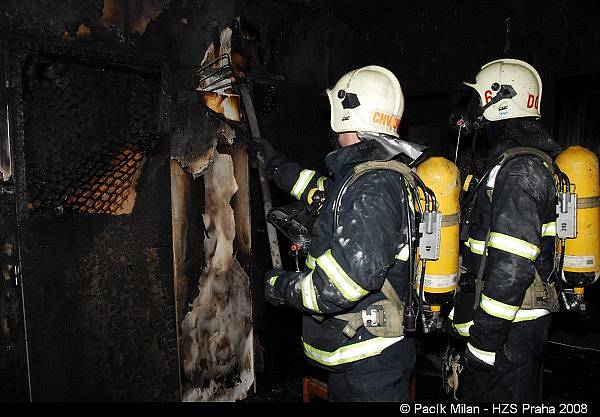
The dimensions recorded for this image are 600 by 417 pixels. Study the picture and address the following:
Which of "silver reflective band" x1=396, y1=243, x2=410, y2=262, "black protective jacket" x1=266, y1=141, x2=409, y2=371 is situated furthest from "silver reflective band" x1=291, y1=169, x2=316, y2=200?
"silver reflective band" x1=396, y1=243, x2=410, y2=262

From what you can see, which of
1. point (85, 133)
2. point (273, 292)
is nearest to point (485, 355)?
point (273, 292)

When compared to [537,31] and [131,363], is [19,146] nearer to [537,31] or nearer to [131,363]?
[131,363]

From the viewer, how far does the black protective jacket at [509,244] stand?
2.27 meters

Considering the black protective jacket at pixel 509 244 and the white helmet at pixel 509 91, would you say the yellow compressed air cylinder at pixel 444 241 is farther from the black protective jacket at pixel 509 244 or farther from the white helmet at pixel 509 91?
the white helmet at pixel 509 91

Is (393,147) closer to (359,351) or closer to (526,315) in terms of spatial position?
(359,351)

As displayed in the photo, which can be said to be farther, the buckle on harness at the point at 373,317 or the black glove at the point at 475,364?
the black glove at the point at 475,364

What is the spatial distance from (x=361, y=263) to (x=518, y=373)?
52.3 inches

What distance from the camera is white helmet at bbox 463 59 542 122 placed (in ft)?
8.96

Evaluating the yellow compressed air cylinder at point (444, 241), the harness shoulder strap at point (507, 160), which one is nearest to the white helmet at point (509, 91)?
the harness shoulder strap at point (507, 160)

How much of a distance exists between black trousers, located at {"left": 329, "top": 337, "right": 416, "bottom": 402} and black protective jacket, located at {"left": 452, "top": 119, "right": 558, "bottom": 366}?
468mm

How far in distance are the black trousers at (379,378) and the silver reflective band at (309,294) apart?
1.43ft

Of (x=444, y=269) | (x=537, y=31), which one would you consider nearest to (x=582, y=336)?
(x=444, y=269)

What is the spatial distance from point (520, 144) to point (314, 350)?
5.48 ft

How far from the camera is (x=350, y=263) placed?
195 centimetres
